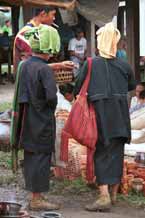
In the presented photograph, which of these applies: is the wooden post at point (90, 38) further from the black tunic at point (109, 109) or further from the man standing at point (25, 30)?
the black tunic at point (109, 109)

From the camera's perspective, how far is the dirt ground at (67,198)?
5.96 m

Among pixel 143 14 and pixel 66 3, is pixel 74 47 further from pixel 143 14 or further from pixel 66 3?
pixel 66 3

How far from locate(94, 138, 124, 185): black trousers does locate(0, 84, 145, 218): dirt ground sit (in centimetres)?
33

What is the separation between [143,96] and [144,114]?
44cm

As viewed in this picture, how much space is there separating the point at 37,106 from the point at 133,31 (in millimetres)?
5994

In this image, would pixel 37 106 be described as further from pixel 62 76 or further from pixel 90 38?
pixel 90 38

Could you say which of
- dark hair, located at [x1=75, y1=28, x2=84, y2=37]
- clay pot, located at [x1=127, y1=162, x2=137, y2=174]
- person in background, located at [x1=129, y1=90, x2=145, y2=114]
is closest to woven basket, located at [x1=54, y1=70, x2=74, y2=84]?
clay pot, located at [x1=127, y1=162, x2=137, y2=174]

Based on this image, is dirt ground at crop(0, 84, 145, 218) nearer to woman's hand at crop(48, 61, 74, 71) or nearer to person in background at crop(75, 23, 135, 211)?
person in background at crop(75, 23, 135, 211)

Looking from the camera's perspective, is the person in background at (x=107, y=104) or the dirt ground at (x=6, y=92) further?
the dirt ground at (x=6, y=92)

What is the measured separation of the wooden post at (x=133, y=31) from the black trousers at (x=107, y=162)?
553cm

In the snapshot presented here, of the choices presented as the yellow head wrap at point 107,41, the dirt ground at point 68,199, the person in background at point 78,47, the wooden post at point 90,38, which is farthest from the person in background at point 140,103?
the person in background at point 78,47

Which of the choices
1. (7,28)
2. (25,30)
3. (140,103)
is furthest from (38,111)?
(7,28)

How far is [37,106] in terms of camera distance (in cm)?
577

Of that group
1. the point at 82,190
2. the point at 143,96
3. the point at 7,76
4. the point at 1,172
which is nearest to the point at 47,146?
the point at 82,190
